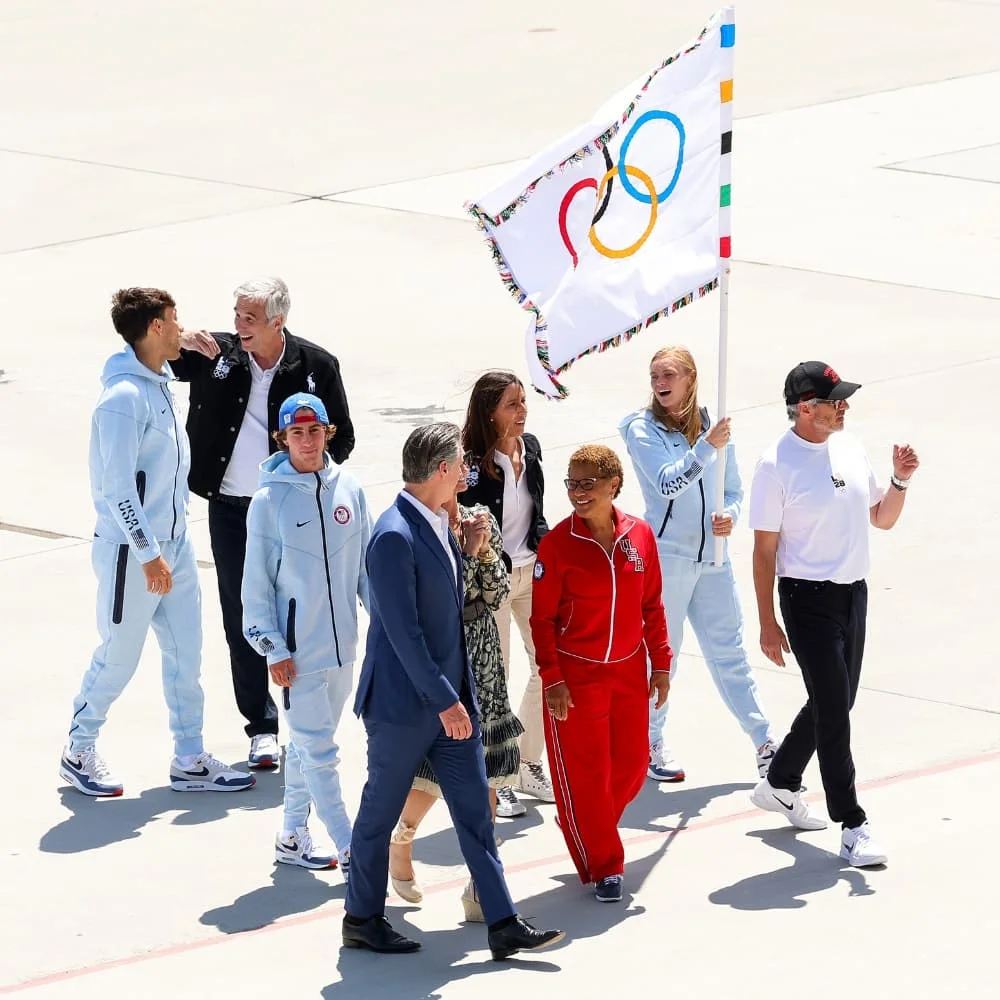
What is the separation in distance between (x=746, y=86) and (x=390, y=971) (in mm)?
19646

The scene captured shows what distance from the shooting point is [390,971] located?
678cm

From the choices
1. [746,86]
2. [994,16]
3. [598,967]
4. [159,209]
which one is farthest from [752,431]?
[994,16]

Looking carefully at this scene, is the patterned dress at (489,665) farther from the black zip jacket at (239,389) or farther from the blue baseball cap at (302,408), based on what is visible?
the black zip jacket at (239,389)

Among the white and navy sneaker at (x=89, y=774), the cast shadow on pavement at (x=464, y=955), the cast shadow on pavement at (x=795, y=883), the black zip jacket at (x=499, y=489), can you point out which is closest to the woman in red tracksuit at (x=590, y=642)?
the cast shadow on pavement at (x=464, y=955)

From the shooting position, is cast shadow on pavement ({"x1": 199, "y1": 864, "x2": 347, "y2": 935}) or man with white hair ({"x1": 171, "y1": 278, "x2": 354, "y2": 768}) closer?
cast shadow on pavement ({"x1": 199, "y1": 864, "x2": 347, "y2": 935})

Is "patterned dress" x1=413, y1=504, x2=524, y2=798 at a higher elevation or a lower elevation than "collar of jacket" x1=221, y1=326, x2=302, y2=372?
lower

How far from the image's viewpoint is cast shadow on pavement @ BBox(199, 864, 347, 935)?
7.29 m

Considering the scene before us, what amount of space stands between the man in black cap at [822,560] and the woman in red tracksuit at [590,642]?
1.79ft

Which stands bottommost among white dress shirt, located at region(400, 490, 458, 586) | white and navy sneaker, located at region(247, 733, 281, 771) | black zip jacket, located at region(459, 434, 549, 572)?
white and navy sneaker, located at region(247, 733, 281, 771)

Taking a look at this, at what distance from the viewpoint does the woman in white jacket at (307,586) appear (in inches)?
297

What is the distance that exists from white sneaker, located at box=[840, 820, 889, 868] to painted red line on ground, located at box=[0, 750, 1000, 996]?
0.67 meters

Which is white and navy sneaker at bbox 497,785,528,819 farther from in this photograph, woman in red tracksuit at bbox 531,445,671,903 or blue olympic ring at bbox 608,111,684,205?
blue olympic ring at bbox 608,111,684,205

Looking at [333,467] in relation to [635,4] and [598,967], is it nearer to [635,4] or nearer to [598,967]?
[598,967]

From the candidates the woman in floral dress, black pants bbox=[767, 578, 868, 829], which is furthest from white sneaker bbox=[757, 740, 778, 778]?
the woman in floral dress
